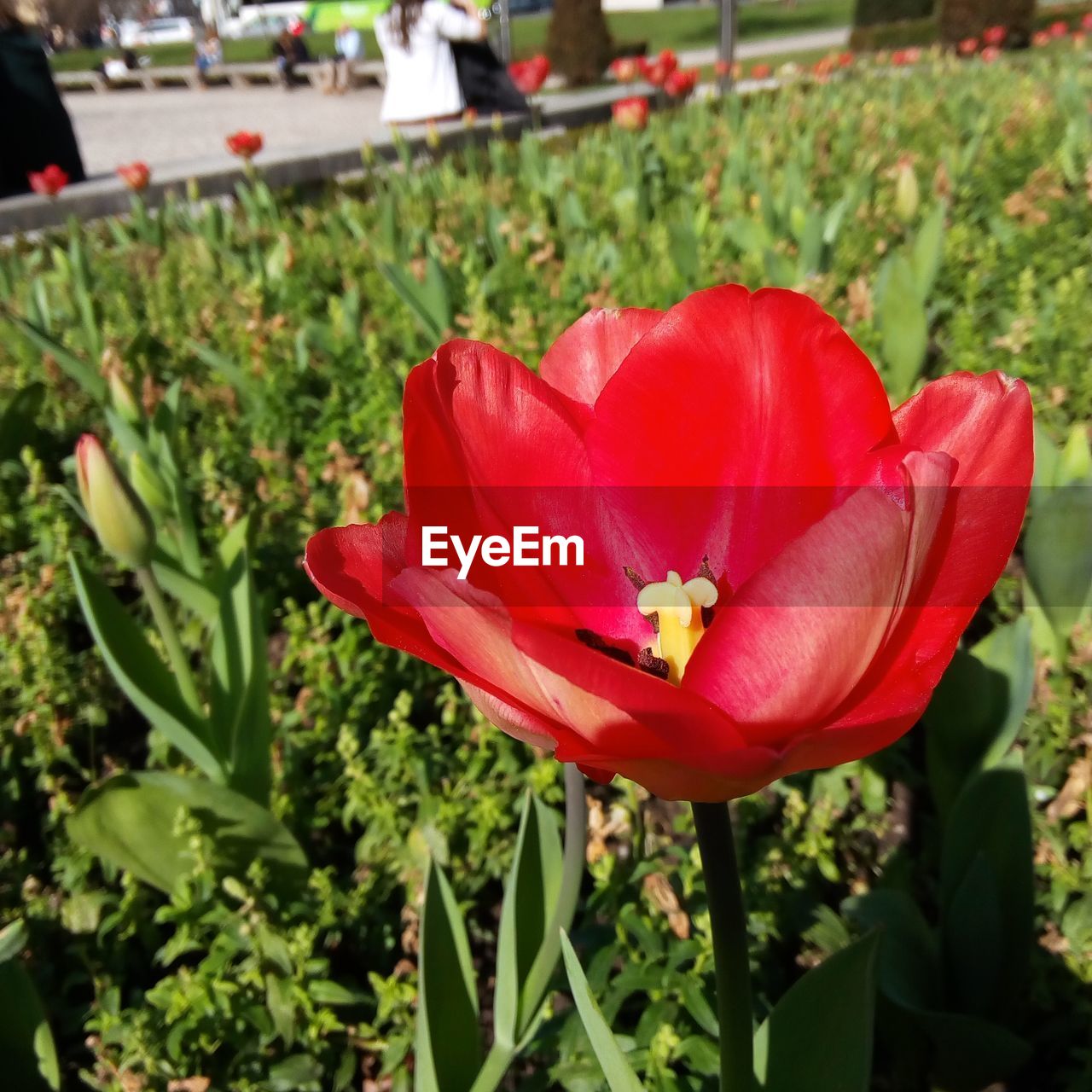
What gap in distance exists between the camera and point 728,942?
587 millimetres

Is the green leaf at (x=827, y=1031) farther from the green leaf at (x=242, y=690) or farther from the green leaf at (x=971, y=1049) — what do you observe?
the green leaf at (x=242, y=690)

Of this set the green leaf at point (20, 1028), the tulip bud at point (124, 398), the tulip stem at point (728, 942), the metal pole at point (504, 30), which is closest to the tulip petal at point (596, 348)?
the tulip stem at point (728, 942)

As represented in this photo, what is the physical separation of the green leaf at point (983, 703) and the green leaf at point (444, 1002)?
2.22ft

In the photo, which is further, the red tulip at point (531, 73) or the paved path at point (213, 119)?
the paved path at point (213, 119)

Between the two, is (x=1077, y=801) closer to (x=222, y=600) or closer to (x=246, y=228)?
(x=222, y=600)

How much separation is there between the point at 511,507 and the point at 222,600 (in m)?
0.94

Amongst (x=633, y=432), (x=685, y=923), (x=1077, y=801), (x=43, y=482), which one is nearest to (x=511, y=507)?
(x=633, y=432)

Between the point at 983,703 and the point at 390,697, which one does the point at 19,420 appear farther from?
the point at 983,703

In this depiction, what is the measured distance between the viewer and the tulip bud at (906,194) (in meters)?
3.10

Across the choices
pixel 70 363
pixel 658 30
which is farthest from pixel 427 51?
pixel 658 30

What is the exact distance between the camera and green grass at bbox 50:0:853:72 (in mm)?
29000

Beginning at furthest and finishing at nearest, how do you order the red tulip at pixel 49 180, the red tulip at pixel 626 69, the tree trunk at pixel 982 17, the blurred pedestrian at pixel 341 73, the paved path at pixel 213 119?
the blurred pedestrian at pixel 341 73 → the tree trunk at pixel 982 17 → the paved path at pixel 213 119 → the red tulip at pixel 626 69 → the red tulip at pixel 49 180

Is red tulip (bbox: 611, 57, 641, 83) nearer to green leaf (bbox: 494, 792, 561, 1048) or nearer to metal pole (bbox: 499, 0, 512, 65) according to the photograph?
green leaf (bbox: 494, 792, 561, 1048)

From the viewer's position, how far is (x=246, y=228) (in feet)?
14.9
